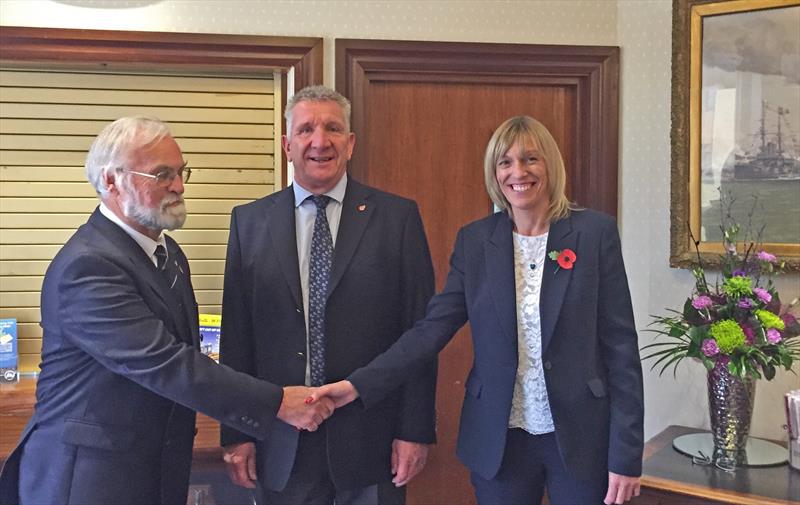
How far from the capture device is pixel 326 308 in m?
2.15

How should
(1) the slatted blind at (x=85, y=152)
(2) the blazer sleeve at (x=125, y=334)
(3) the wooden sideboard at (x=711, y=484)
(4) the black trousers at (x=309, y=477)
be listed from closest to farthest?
(2) the blazer sleeve at (x=125, y=334) < (4) the black trousers at (x=309, y=477) < (3) the wooden sideboard at (x=711, y=484) < (1) the slatted blind at (x=85, y=152)

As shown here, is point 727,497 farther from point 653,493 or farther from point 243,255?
point 243,255

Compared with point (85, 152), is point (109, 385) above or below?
below

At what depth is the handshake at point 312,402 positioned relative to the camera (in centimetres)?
204

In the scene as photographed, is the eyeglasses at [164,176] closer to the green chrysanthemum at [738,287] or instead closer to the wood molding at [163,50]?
the wood molding at [163,50]

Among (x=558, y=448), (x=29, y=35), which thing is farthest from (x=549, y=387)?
(x=29, y=35)

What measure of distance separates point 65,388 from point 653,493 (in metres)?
1.68

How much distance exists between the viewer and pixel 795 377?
2.92 meters

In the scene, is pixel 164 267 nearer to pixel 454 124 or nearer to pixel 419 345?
pixel 419 345

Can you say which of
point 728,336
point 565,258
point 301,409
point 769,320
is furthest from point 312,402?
point 769,320

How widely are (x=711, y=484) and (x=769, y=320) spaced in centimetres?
51

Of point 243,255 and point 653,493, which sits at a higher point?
point 243,255

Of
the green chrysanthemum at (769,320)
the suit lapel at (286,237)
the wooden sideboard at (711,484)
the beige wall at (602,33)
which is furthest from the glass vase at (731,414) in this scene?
the suit lapel at (286,237)

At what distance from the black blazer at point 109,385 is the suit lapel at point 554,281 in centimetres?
73
